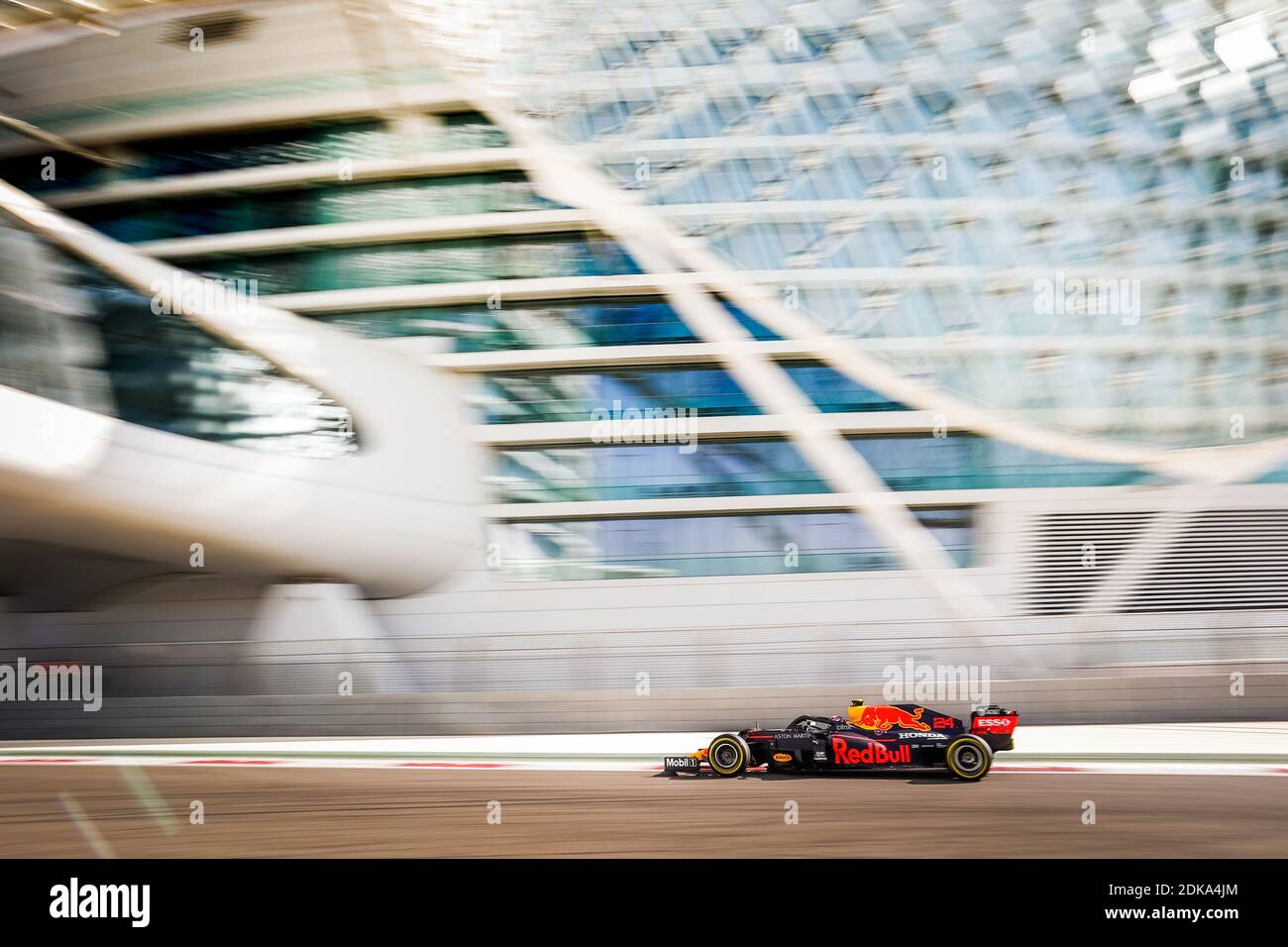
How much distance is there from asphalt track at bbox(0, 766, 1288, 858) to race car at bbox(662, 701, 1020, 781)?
0.61 feet

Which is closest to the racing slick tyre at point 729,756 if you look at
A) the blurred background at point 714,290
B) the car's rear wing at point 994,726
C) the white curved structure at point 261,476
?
the car's rear wing at point 994,726

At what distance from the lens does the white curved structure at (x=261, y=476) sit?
15.1 meters

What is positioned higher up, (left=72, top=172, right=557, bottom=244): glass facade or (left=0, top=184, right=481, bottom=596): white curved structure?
(left=72, top=172, right=557, bottom=244): glass facade

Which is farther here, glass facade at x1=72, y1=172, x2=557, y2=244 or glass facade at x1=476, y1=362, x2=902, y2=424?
glass facade at x1=72, y1=172, x2=557, y2=244

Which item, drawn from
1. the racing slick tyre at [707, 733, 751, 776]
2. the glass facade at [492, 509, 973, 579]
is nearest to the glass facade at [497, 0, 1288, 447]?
the glass facade at [492, 509, 973, 579]

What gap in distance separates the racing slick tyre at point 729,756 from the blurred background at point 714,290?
1179 cm

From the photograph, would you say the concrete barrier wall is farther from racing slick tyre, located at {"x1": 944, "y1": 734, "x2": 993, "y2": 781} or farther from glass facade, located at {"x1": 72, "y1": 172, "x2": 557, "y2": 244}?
glass facade, located at {"x1": 72, "y1": 172, "x2": 557, "y2": 244}

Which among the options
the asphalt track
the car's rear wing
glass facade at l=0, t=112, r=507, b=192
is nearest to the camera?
the asphalt track

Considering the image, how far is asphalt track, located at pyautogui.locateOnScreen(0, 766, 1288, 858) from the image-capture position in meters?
5.71

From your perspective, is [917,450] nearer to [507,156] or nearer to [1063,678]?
[1063,678]

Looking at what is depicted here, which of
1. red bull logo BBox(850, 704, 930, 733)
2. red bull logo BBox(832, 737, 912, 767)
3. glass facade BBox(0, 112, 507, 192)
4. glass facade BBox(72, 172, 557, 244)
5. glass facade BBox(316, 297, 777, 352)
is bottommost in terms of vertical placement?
red bull logo BBox(832, 737, 912, 767)

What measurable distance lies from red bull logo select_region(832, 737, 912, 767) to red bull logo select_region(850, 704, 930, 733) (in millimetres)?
176

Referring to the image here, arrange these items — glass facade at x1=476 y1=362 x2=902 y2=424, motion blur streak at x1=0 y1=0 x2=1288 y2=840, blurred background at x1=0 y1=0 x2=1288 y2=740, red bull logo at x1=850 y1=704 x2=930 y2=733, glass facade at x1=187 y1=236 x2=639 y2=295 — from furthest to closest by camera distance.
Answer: glass facade at x1=187 y1=236 x2=639 y2=295 < glass facade at x1=476 y1=362 x2=902 y2=424 < blurred background at x1=0 y1=0 x2=1288 y2=740 < motion blur streak at x1=0 y1=0 x2=1288 y2=840 < red bull logo at x1=850 y1=704 x2=930 y2=733

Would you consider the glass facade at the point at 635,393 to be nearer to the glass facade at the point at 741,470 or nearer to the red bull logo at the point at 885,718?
the glass facade at the point at 741,470
